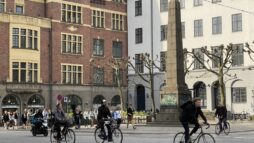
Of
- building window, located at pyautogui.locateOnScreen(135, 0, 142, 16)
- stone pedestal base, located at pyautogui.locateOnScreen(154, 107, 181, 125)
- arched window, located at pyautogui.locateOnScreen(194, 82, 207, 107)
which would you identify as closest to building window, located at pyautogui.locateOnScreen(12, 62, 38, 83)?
building window, located at pyautogui.locateOnScreen(135, 0, 142, 16)

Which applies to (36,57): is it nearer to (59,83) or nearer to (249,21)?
(59,83)

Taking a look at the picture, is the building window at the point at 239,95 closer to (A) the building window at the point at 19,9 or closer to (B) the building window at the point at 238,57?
(B) the building window at the point at 238,57

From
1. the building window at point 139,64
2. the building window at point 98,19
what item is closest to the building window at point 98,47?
the building window at point 98,19

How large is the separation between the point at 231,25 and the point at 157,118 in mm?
25173

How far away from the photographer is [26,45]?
2260 inches

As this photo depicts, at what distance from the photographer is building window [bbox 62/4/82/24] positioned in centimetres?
6231

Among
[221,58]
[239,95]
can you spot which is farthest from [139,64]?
[221,58]

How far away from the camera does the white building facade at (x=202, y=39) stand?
59000 mm

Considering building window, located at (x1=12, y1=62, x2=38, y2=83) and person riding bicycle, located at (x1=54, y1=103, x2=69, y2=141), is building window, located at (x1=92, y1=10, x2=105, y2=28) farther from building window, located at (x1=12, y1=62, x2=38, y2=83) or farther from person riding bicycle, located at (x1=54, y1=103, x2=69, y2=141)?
person riding bicycle, located at (x1=54, y1=103, x2=69, y2=141)

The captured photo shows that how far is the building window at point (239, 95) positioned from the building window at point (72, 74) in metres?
18.1

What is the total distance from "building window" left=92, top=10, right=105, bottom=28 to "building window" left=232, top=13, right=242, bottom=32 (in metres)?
16.9

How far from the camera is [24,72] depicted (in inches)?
2249

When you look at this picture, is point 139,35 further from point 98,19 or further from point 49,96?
point 49,96

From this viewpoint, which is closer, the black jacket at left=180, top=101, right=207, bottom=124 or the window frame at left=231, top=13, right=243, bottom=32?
the black jacket at left=180, top=101, right=207, bottom=124
